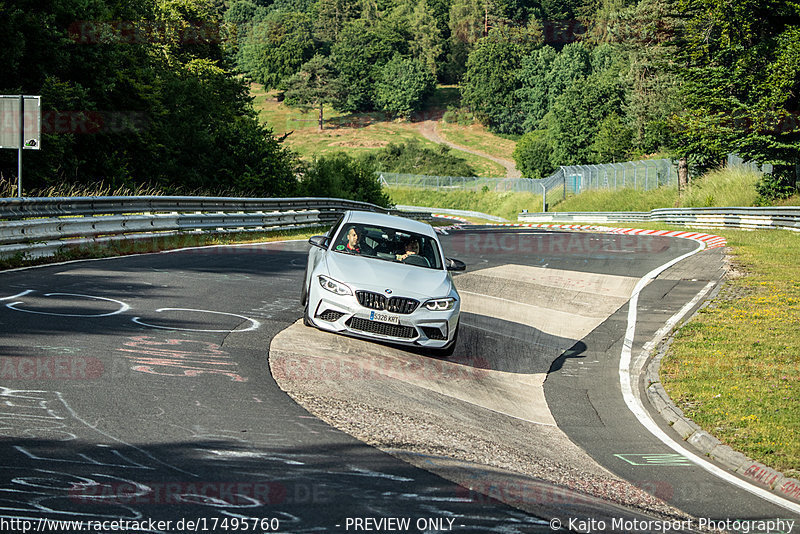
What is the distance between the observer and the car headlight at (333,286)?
10.0 meters

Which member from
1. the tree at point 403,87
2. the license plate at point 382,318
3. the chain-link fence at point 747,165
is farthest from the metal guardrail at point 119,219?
the tree at point 403,87

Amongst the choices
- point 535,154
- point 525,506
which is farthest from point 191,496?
point 535,154

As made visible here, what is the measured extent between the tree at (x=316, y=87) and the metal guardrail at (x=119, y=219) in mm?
134180

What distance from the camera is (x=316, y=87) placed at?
16138 cm

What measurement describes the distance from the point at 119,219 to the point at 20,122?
298 cm

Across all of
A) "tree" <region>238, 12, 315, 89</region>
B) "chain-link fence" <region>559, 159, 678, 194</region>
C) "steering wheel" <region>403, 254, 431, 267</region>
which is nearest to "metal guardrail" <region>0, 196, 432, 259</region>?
"steering wheel" <region>403, 254, 431, 267</region>

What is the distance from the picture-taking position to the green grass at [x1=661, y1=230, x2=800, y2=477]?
8.25 m

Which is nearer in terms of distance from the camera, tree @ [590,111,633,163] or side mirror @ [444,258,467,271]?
side mirror @ [444,258,467,271]

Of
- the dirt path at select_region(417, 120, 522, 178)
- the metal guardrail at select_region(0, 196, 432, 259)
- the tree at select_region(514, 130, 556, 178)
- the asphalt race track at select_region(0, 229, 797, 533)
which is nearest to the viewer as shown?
the asphalt race track at select_region(0, 229, 797, 533)

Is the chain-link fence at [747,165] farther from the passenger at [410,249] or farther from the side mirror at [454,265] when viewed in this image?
the passenger at [410,249]

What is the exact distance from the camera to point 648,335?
13914 millimetres

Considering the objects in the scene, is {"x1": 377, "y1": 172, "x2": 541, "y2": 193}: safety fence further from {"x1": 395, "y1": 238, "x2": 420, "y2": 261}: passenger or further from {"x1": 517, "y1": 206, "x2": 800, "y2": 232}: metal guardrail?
{"x1": 395, "y1": 238, "x2": 420, "y2": 261}: passenger

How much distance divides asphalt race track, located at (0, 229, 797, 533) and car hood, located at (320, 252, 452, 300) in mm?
849

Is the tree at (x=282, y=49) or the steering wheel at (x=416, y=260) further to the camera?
the tree at (x=282, y=49)
